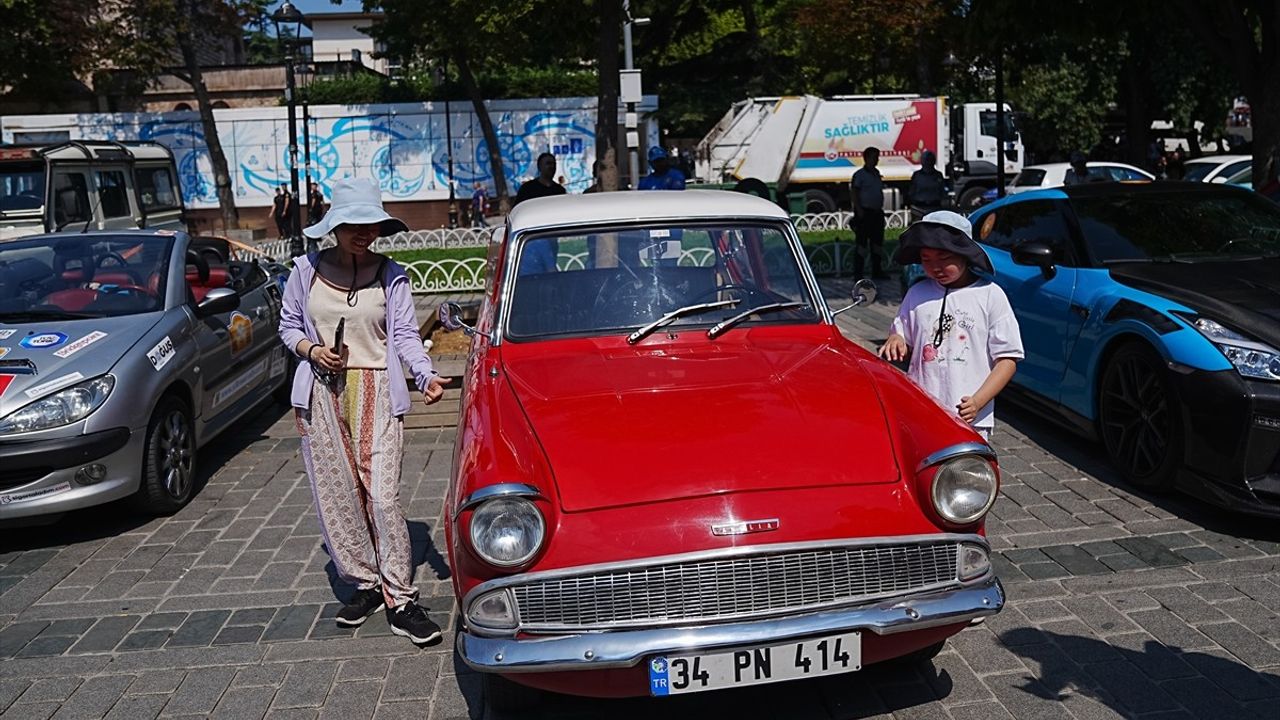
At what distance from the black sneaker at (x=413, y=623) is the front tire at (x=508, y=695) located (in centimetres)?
70

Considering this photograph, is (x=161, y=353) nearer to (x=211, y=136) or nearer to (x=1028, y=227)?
(x=1028, y=227)

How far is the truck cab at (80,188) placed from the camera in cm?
1485

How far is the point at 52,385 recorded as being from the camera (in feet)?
19.6

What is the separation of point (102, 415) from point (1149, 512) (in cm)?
565

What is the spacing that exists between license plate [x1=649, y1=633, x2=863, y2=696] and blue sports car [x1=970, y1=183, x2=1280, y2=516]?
305 cm

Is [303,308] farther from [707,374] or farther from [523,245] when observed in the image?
[707,374]

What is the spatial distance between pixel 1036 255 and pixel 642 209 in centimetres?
295

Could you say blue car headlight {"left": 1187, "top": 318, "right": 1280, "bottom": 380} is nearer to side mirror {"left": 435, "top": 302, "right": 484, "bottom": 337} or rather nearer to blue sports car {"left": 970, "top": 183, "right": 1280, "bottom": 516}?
blue sports car {"left": 970, "top": 183, "right": 1280, "bottom": 516}

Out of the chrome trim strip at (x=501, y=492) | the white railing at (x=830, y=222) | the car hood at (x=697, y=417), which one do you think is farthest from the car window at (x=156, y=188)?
the chrome trim strip at (x=501, y=492)

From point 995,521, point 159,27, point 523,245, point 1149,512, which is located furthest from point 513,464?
point 159,27

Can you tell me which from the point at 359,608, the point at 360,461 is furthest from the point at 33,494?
the point at 360,461

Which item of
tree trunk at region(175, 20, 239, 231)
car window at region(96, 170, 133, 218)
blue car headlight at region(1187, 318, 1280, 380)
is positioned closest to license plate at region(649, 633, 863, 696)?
blue car headlight at region(1187, 318, 1280, 380)

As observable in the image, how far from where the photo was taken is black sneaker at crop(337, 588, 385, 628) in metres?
4.87

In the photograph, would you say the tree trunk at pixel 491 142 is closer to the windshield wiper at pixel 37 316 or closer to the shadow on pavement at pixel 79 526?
the windshield wiper at pixel 37 316
